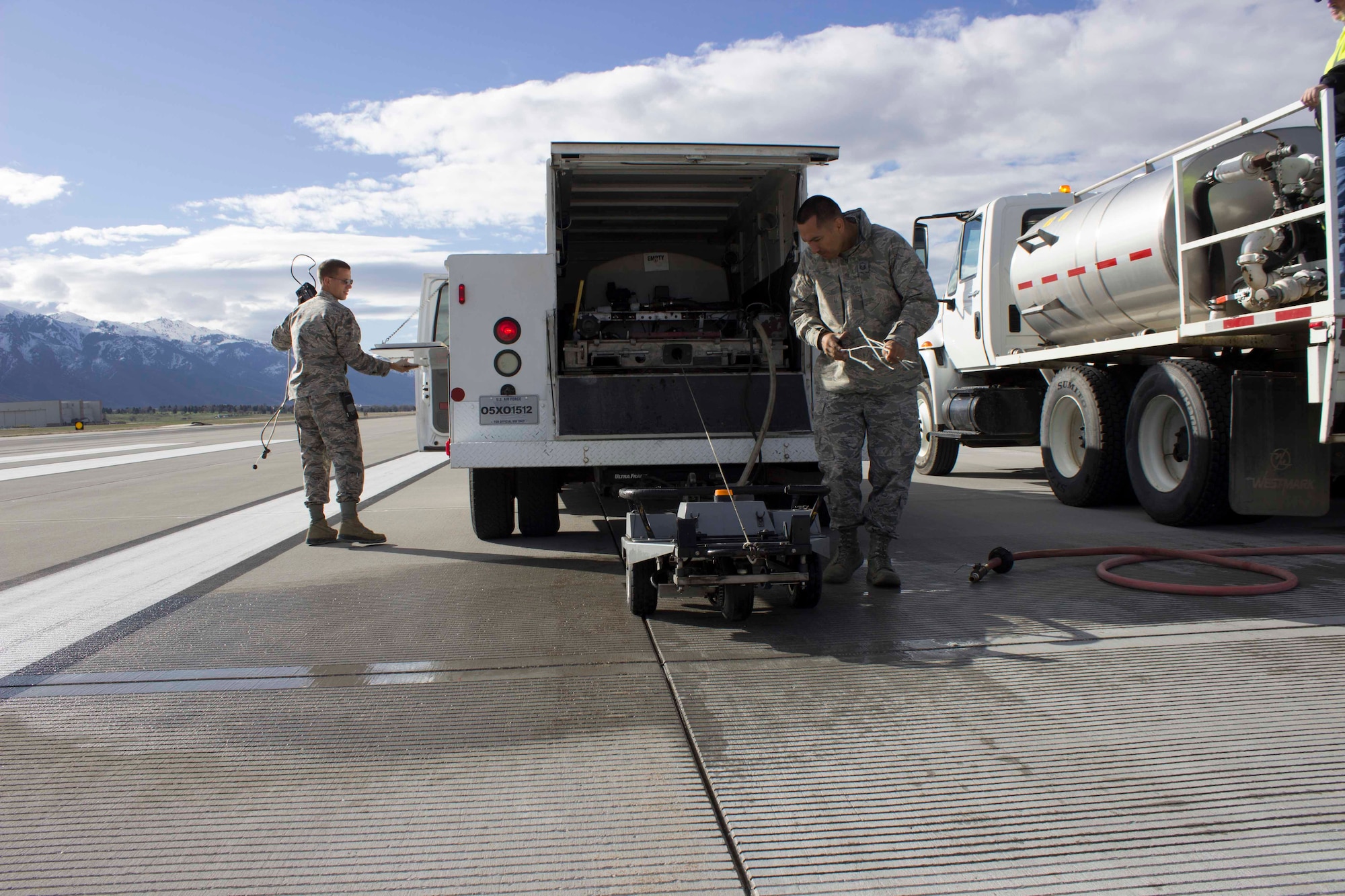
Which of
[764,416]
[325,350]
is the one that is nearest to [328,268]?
[325,350]

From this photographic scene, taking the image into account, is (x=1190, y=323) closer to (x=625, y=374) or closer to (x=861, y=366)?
(x=861, y=366)

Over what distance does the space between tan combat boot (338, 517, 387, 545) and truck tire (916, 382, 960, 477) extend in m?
6.06

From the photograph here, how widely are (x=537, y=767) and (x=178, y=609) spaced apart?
2.75 metres

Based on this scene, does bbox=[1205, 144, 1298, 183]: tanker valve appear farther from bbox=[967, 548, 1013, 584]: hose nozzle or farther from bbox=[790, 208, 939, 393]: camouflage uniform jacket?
bbox=[967, 548, 1013, 584]: hose nozzle

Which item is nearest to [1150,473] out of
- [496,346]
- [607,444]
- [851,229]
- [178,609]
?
[851,229]

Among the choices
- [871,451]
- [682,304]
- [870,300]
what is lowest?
[871,451]

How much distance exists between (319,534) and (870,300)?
405 centimetres

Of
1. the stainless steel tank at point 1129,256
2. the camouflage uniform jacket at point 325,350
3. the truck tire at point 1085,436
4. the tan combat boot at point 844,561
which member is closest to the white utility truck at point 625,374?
the tan combat boot at point 844,561

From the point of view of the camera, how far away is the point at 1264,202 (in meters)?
5.36

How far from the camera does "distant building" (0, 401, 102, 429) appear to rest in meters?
55.3

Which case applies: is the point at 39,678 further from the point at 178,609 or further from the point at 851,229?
the point at 851,229

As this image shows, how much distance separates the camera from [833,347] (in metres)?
4.45

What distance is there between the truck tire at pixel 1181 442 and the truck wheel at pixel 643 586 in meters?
3.89

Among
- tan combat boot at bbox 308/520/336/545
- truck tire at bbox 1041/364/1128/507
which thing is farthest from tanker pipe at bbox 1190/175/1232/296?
tan combat boot at bbox 308/520/336/545
